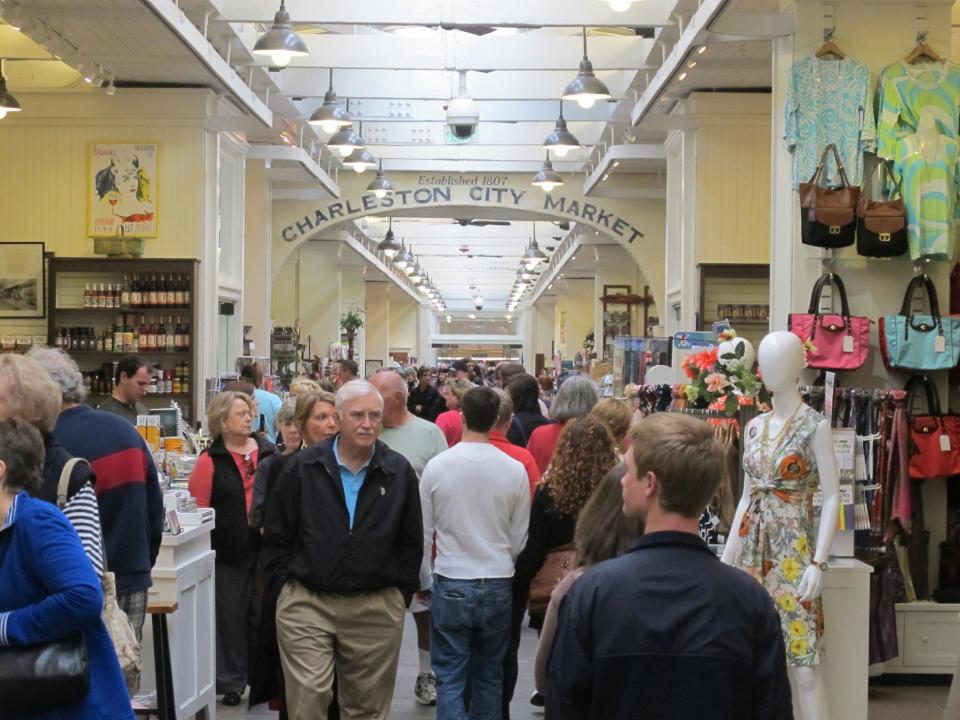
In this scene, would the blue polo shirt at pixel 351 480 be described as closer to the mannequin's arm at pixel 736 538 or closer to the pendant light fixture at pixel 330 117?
the mannequin's arm at pixel 736 538

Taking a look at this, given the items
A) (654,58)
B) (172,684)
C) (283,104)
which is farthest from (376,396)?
(283,104)

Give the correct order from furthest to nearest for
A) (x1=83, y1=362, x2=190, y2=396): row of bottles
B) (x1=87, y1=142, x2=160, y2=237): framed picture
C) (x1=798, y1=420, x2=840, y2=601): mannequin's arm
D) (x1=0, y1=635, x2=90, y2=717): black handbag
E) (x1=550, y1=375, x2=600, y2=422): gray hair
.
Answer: (x1=87, y1=142, x2=160, y2=237): framed picture < (x1=83, y1=362, x2=190, y2=396): row of bottles < (x1=550, y1=375, x2=600, y2=422): gray hair < (x1=798, y1=420, x2=840, y2=601): mannequin's arm < (x1=0, y1=635, x2=90, y2=717): black handbag

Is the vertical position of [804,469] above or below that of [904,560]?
above

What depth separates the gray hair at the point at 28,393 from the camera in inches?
146

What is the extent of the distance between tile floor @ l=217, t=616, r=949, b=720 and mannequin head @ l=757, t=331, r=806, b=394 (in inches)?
81.8

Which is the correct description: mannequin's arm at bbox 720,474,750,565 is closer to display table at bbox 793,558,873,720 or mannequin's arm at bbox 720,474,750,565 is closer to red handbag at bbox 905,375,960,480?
display table at bbox 793,558,873,720

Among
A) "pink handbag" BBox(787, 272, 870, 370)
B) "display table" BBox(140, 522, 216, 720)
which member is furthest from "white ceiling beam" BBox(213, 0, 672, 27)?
"display table" BBox(140, 522, 216, 720)

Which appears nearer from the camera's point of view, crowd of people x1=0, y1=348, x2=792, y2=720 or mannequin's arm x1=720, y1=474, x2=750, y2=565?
crowd of people x1=0, y1=348, x2=792, y2=720

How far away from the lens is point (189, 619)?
5.69m

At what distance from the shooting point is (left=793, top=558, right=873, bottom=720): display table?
5.67 meters

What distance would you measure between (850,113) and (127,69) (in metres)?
6.65

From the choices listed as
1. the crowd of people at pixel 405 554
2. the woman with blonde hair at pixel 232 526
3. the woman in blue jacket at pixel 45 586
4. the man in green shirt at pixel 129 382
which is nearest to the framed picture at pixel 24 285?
the man in green shirt at pixel 129 382

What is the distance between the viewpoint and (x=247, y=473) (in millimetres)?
6625

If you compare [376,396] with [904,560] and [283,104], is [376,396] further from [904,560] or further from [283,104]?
[283,104]
